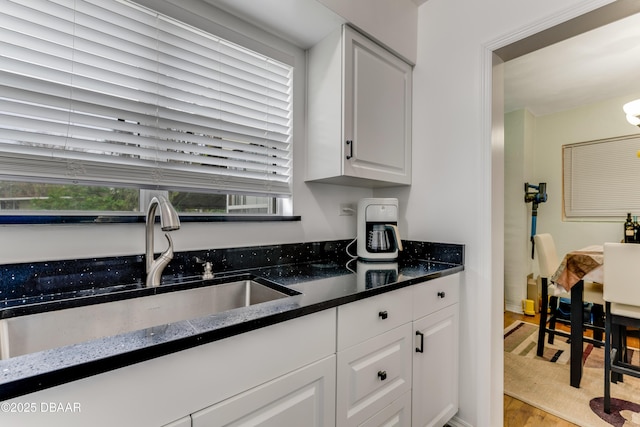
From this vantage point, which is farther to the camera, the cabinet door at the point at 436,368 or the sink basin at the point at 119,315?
the cabinet door at the point at 436,368

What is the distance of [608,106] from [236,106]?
399cm

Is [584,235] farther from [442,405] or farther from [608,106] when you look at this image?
[442,405]

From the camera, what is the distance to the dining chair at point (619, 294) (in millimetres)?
1694

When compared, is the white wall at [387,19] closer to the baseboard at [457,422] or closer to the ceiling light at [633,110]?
the ceiling light at [633,110]

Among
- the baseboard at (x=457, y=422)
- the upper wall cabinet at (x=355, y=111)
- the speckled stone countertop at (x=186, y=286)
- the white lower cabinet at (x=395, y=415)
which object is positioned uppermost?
the upper wall cabinet at (x=355, y=111)

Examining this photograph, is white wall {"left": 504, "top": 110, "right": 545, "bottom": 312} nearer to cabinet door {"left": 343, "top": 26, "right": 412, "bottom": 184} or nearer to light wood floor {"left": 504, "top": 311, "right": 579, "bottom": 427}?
light wood floor {"left": 504, "top": 311, "right": 579, "bottom": 427}

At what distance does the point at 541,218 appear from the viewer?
147 inches

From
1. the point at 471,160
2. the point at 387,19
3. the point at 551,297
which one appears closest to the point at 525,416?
the point at 551,297

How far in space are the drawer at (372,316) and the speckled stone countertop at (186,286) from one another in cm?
4

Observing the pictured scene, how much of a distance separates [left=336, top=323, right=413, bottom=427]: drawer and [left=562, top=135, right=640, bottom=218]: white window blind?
3.40m

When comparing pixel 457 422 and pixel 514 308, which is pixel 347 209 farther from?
pixel 514 308

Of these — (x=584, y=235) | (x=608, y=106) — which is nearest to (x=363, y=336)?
(x=584, y=235)

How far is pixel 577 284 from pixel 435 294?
4.35 feet

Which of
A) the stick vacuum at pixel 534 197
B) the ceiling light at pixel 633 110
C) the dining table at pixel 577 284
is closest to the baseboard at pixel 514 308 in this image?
the stick vacuum at pixel 534 197
